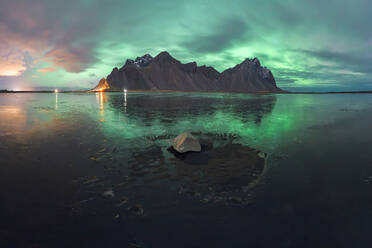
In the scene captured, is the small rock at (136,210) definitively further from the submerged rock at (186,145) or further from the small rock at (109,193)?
the submerged rock at (186,145)

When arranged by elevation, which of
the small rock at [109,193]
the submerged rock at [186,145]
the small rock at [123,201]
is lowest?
the small rock at [123,201]

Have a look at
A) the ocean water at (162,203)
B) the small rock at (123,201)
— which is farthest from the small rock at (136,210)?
the small rock at (123,201)

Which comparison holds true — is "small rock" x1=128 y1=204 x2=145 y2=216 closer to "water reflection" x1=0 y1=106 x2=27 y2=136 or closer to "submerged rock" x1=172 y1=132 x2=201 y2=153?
"submerged rock" x1=172 y1=132 x2=201 y2=153

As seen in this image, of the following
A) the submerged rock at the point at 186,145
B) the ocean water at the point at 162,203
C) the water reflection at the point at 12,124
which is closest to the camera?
the ocean water at the point at 162,203

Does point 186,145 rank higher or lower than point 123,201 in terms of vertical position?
higher

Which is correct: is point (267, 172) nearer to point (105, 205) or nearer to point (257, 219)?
point (257, 219)

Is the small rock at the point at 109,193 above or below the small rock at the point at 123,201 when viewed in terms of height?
above

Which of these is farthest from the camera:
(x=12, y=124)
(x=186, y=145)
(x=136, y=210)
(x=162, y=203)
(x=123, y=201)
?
(x=12, y=124)

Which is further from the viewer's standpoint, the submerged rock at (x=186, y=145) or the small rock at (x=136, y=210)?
the submerged rock at (x=186, y=145)

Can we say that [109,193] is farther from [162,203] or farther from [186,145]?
[186,145]

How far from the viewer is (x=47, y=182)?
10.4 m

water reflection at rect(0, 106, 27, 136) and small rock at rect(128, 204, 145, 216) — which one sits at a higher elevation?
water reflection at rect(0, 106, 27, 136)

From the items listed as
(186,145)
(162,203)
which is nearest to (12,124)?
(186,145)

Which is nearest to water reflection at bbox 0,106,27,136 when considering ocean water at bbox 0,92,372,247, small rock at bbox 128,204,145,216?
ocean water at bbox 0,92,372,247
